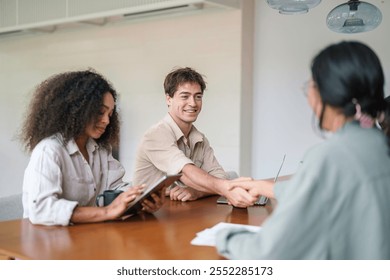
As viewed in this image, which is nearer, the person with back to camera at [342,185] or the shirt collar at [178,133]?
the person with back to camera at [342,185]

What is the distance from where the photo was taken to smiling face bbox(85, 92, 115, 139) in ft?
6.65

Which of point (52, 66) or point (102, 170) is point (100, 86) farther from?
point (52, 66)

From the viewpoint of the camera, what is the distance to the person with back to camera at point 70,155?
1721mm

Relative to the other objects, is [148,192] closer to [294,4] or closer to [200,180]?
[200,180]

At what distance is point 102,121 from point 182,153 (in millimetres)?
508

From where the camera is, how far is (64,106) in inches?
76.8

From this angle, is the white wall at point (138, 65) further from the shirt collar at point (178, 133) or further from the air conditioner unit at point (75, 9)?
the shirt collar at point (178, 133)

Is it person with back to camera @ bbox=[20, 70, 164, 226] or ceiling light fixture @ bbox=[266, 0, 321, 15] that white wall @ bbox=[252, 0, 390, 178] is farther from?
person with back to camera @ bbox=[20, 70, 164, 226]

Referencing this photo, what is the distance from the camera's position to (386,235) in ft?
3.46

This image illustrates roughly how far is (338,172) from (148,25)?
171 inches

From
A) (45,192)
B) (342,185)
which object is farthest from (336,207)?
(45,192)

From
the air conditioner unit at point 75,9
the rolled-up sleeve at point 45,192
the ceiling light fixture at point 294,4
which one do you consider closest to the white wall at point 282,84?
the air conditioner unit at point 75,9

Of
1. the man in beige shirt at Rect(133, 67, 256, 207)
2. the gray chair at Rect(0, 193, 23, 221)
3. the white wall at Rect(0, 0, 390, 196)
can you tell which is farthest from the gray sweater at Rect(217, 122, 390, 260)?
the white wall at Rect(0, 0, 390, 196)

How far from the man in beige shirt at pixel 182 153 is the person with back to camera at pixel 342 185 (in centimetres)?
103
